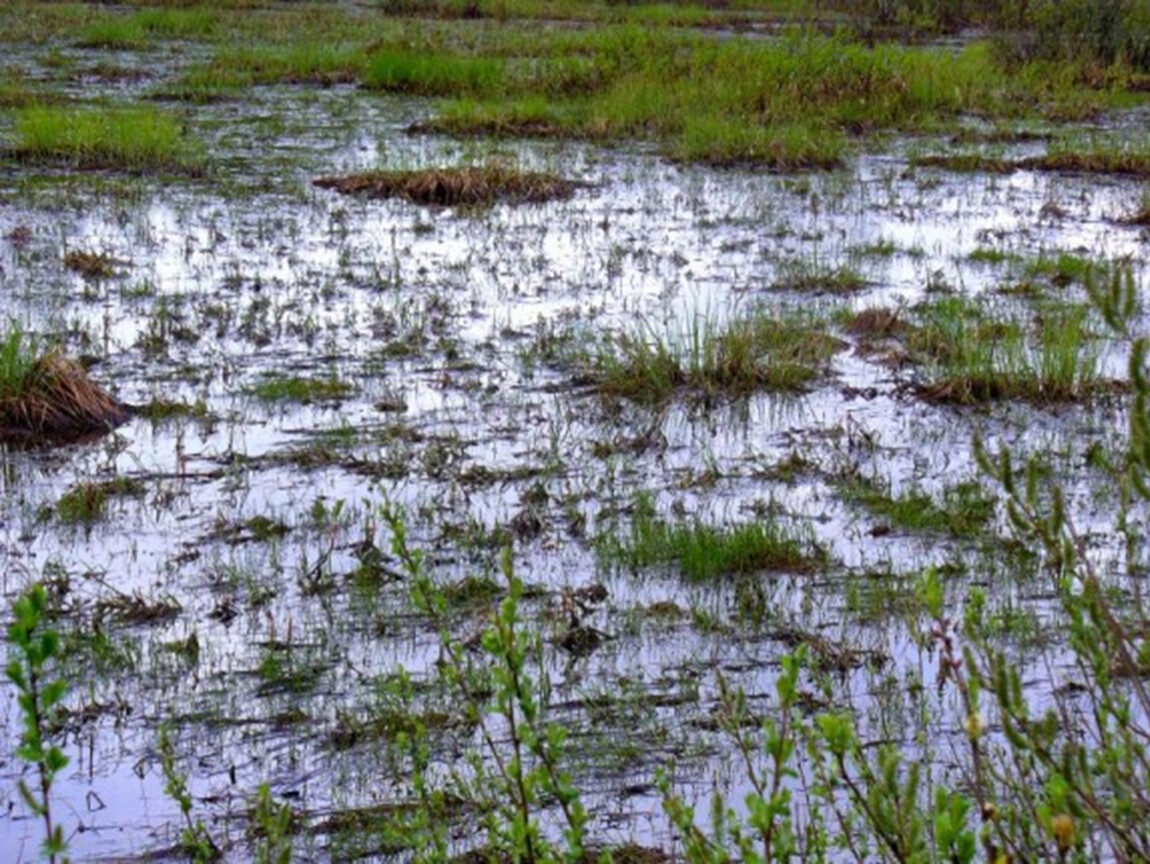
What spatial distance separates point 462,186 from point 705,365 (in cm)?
523

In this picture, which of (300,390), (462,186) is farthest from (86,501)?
(462,186)

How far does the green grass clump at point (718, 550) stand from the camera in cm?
576

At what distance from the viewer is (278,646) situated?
5.09 metres

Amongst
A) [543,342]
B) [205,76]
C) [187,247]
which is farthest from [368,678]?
[205,76]

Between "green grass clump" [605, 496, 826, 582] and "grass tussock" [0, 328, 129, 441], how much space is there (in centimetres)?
264

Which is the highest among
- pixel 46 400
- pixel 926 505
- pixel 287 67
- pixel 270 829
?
pixel 287 67

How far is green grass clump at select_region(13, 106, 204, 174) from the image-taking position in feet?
45.2

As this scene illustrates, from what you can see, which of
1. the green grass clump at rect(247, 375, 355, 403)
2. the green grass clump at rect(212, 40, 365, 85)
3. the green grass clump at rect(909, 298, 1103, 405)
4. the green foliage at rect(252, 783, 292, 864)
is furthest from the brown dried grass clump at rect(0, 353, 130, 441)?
the green grass clump at rect(212, 40, 365, 85)

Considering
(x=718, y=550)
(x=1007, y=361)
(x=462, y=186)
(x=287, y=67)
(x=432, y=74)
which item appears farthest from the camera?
(x=287, y=67)

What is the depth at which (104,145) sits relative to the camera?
1393cm

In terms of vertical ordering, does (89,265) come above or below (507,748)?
above

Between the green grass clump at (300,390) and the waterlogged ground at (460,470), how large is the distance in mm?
25

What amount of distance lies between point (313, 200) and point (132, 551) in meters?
7.12

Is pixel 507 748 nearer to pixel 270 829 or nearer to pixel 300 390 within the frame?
pixel 270 829
